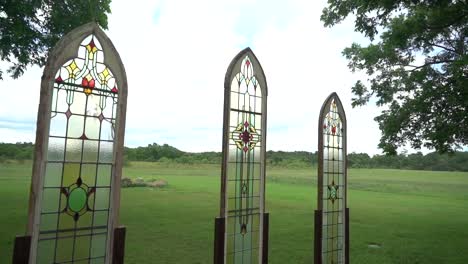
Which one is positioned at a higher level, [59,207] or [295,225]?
[59,207]

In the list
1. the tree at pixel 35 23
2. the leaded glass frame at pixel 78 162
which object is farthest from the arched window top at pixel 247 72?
the tree at pixel 35 23

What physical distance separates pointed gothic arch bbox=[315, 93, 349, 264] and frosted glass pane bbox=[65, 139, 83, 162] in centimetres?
343

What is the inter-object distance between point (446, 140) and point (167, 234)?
717cm

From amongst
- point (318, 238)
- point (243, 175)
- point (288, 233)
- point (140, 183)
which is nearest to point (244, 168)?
point (243, 175)

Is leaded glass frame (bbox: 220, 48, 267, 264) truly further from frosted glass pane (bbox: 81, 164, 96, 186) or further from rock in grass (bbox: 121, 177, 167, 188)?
rock in grass (bbox: 121, 177, 167, 188)

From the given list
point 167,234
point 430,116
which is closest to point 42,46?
point 167,234

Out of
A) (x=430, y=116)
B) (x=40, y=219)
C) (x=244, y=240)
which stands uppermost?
(x=430, y=116)

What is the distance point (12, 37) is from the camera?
6609 mm

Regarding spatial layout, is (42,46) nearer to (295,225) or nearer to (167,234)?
(167,234)

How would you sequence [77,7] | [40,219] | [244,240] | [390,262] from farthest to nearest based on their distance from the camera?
1. [77,7]
2. [390,262]
3. [244,240]
4. [40,219]

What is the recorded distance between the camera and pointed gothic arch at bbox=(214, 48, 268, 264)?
160 inches

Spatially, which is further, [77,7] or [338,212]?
[77,7]

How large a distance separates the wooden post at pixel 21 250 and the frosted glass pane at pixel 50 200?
0.28 m

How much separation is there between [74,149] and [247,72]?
2.43 meters
